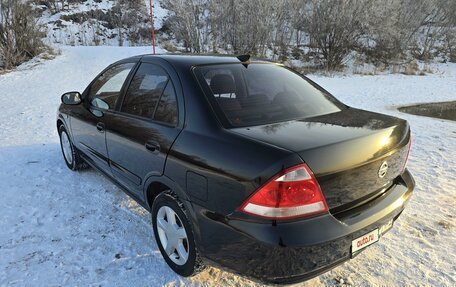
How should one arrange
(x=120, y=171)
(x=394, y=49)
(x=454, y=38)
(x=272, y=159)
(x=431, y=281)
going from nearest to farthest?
(x=272, y=159) < (x=431, y=281) < (x=120, y=171) < (x=394, y=49) < (x=454, y=38)

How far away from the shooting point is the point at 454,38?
65.0 ft

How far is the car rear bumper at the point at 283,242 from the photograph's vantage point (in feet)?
6.02

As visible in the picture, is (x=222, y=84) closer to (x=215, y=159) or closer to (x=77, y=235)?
(x=215, y=159)

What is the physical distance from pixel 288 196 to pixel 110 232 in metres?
1.97

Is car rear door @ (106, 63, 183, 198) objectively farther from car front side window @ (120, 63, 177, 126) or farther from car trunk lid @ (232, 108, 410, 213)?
car trunk lid @ (232, 108, 410, 213)

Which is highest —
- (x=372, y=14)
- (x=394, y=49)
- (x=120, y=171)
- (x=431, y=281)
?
(x=372, y=14)

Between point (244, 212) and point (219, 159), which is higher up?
point (219, 159)

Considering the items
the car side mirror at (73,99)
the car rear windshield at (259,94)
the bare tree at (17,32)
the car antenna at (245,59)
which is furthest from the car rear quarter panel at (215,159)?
the bare tree at (17,32)

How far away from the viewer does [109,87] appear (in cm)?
383

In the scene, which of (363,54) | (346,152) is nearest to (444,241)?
(346,152)

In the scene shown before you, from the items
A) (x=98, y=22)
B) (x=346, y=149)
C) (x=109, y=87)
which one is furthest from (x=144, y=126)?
(x=98, y=22)

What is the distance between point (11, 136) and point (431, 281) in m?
6.41

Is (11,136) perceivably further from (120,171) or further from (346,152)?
(346,152)

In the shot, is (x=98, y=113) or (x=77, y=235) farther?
(x=98, y=113)
